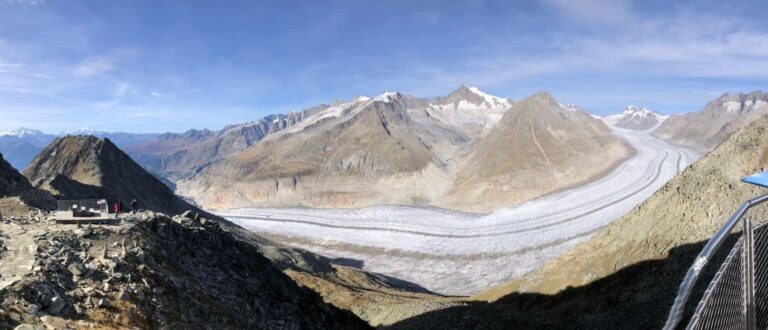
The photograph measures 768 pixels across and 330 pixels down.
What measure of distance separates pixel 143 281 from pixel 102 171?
3360 inches

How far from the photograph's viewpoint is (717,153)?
132 ft

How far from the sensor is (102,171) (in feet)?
296

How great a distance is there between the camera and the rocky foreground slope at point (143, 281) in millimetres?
13953

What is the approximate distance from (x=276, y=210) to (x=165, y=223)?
152576 millimetres

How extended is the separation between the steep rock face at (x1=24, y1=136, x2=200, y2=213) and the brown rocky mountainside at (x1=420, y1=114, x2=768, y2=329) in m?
68.5

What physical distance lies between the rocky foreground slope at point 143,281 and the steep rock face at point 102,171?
66583mm

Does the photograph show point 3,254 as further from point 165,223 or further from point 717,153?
point 717,153

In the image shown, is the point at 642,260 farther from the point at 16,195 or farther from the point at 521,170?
the point at 521,170

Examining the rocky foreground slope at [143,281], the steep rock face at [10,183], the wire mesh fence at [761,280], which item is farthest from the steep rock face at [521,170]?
the wire mesh fence at [761,280]

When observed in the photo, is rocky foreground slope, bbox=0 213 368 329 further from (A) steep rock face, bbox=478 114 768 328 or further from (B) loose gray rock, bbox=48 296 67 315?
(A) steep rock face, bbox=478 114 768 328

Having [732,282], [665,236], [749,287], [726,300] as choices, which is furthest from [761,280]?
[665,236]

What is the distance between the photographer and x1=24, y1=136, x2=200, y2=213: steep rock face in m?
88.2

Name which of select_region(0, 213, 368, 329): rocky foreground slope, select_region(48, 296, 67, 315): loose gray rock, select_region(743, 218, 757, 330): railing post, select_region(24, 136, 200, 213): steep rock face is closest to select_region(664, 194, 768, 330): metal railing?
select_region(743, 218, 757, 330): railing post

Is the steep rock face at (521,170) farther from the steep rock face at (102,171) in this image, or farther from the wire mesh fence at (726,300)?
the wire mesh fence at (726,300)
